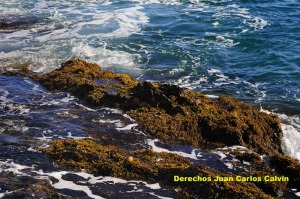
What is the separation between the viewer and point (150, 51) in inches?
764

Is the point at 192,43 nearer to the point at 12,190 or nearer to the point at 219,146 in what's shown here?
the point at 219,146

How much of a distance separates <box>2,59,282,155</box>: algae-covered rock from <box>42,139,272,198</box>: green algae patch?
3.99 feet

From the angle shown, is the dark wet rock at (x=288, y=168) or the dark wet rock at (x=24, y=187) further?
the dark wet rock at (x=288, y=168)

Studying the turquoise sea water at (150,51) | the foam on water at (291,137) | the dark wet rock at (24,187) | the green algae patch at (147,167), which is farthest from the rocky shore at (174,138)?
the dark wet rock at (24,187)

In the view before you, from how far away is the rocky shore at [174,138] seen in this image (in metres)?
8.30

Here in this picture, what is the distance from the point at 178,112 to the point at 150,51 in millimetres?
8664

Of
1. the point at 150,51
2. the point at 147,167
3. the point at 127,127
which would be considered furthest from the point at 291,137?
the point at 150,51

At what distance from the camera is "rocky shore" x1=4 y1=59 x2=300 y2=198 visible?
8305 mm

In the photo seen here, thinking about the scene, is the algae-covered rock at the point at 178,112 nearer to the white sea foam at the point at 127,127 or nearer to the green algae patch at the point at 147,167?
the white sea foam at the point at 127,127

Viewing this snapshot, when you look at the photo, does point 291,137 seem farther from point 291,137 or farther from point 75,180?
point 75,180

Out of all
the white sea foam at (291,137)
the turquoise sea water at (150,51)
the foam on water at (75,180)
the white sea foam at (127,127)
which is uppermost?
the turquoise sea water at (150,51)

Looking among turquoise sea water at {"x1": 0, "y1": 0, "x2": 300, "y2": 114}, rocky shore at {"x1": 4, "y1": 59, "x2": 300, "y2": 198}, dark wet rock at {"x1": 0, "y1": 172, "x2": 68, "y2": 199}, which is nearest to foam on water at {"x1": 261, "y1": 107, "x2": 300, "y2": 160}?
rocky shore at {"x1": 4, "y1": 59, "x2": 300, "y2": 198}

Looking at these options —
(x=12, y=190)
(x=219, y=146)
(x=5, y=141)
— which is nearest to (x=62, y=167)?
(x=12, y=190)

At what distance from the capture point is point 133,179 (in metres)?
8.37
